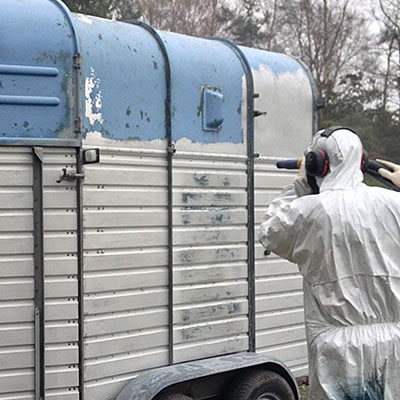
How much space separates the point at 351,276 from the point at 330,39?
2316 centimetres

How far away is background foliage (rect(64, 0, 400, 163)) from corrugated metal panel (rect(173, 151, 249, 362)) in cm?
1831

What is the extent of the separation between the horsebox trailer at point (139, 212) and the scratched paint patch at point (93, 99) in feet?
0.03

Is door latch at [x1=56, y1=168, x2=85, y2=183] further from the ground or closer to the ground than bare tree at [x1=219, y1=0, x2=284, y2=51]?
closer to the ground

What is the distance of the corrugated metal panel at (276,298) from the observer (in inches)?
217

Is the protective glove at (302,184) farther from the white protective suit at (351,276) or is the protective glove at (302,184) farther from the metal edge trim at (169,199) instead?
the metal edge trim at (169,199)

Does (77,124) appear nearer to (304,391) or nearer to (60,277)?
(60,277)

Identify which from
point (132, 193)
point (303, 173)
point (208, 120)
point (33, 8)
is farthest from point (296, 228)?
point (33, 8)

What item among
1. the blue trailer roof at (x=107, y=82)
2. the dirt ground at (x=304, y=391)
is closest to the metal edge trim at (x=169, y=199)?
the blue trailer roof at (x=107, y=82)

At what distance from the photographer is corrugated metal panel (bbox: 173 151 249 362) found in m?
4.95

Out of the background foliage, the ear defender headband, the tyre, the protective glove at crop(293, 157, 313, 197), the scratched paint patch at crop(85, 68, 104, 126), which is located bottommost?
the tyre

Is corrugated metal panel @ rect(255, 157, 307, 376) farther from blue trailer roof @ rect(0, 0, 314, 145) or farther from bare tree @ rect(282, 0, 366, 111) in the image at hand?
bare tree @ rect(282, 0, 366, 111)

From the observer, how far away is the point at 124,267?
462 cm

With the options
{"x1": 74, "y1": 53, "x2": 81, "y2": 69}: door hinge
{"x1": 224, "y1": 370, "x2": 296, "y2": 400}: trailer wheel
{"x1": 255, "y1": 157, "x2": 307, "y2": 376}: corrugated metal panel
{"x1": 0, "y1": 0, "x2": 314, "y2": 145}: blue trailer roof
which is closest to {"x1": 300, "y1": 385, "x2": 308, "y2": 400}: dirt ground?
{"x1": 255, "y1": 157, "x2": 307, "y2": 376}: corrugated metal panel

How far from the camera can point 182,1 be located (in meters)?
23.5
